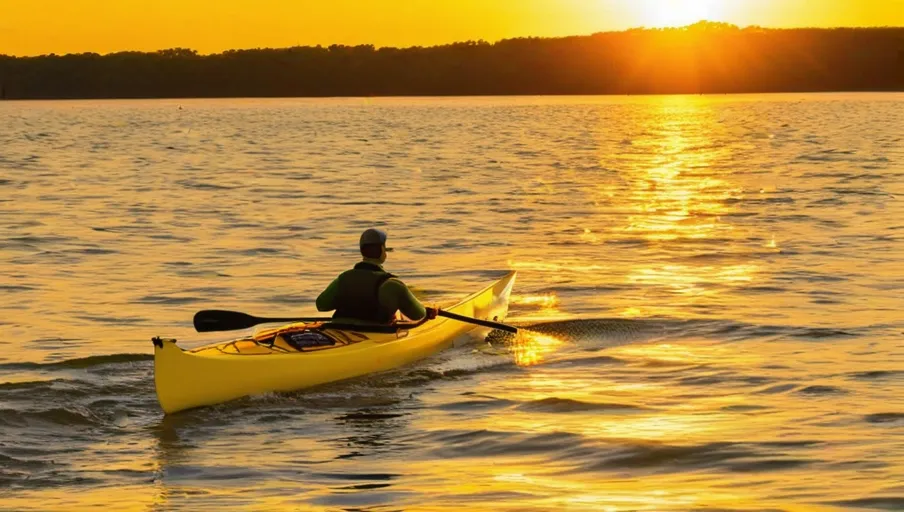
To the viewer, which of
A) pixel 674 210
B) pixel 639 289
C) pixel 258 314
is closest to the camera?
pixel 258 314

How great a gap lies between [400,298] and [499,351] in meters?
2.58

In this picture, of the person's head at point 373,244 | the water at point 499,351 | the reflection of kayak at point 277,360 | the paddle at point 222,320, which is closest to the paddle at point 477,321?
the reflection of kayak at point 277,360

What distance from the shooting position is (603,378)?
46.9 ft

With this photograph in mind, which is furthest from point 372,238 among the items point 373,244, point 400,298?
point 400,298

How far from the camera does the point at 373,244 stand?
13.8 metres

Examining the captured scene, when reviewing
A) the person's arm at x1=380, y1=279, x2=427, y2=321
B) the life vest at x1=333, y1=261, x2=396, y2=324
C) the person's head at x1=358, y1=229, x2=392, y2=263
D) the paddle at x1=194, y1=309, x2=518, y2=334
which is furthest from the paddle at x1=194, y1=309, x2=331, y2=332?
the person's head at x1=358, y1=229, x2=392, y2=263

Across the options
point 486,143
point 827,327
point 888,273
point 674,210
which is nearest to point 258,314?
point 827,327

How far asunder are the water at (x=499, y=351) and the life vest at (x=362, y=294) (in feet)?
2.28

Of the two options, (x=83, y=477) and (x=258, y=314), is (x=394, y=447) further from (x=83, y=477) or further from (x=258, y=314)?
(x=258, y=314)

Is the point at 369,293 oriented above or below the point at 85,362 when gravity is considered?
above

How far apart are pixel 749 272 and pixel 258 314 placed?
8.05 m

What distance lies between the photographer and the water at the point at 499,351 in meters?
10.3

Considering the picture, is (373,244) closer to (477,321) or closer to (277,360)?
(277,360)

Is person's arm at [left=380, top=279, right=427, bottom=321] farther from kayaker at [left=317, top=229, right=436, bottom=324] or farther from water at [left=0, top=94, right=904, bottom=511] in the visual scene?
water at [left=0, top=94, right=904, bottom=511]
